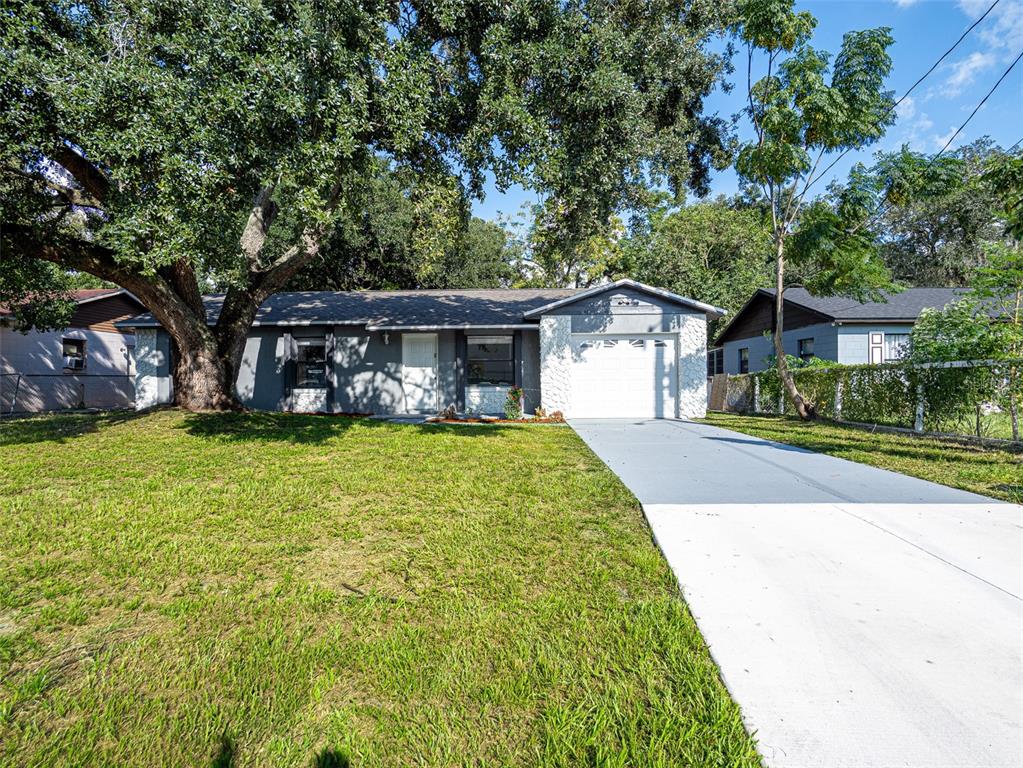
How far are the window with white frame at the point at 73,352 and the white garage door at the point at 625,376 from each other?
17884 millimetres

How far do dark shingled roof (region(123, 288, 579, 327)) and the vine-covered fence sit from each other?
7740 millimetres

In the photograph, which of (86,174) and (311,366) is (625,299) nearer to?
(311,366)

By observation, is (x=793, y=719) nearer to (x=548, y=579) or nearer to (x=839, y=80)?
(x=548, y=579)

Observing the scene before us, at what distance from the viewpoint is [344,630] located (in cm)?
250

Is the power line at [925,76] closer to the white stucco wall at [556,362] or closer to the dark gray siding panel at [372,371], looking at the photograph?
the white stucco wall at [556,362]

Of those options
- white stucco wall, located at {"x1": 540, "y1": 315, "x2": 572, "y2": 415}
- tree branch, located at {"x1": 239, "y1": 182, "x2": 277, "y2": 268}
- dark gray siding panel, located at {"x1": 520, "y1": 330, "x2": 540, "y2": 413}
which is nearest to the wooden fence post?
white stucco wall, located at {"x1": 540, "y1": 315, "x2": 572, "y2": 415}

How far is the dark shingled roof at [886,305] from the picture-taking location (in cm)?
1577

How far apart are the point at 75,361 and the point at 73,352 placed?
0.33 metres

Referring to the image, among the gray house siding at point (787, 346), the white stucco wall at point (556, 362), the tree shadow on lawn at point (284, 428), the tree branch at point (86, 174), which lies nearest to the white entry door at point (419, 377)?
the white stucco wall at point (556, 362)

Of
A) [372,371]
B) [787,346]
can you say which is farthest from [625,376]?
Answer: [787,346]

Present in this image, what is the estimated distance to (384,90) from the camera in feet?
20.9

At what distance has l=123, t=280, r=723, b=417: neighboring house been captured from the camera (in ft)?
40.5

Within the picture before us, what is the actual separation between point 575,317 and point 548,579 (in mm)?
9918

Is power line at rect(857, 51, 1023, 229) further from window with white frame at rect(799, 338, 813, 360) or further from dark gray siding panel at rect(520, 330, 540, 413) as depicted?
dark gray siding panel at rect(520, 330, 540, 413)
